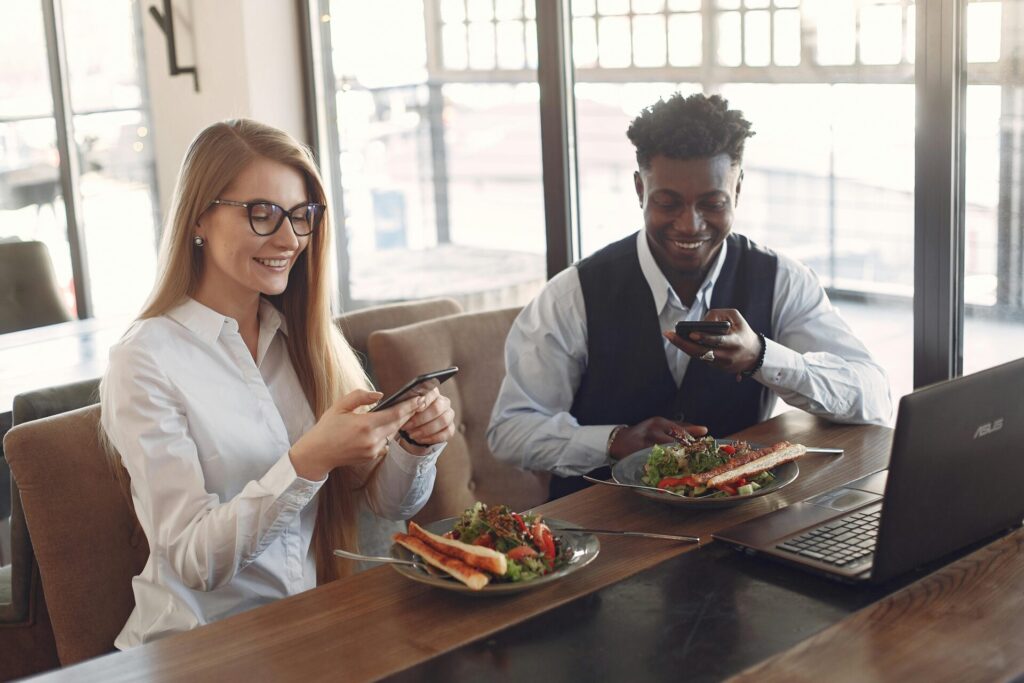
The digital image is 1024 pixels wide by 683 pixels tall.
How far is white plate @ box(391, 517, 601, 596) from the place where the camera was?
1.31 m

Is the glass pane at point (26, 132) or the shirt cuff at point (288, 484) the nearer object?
the shirt cuff at point (288, 484)

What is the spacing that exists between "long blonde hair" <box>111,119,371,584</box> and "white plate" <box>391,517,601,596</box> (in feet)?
1.27

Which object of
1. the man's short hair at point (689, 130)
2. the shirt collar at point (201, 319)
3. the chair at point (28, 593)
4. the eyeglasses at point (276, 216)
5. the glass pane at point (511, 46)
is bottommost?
the chair at point (28, 593)

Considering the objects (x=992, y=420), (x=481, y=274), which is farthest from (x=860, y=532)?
(x=481, y=274)

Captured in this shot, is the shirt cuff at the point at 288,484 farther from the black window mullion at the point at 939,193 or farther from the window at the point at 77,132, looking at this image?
the window at the point at 77,132

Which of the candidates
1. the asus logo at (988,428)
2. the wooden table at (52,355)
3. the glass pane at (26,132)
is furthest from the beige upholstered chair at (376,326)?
the glass pane at (26,132)

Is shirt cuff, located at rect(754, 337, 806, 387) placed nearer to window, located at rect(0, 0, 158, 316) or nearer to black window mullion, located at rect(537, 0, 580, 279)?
black window mullion, located at rect(537, 0, 580, 279)

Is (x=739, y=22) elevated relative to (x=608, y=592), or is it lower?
elevated

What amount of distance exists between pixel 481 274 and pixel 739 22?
3.68ft

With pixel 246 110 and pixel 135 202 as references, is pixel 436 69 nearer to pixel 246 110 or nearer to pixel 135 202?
pixel 246 110

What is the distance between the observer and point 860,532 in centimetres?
148

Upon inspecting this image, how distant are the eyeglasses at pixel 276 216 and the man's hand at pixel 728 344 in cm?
60

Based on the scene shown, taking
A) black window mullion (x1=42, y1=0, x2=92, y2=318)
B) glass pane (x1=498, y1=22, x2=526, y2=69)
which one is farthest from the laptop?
black window mullion (x1=42, y1=0, x2=92, y2=318)

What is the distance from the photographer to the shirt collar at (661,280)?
2.15 m
